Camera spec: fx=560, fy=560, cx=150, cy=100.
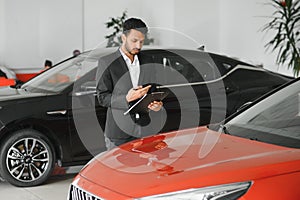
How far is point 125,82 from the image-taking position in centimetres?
355

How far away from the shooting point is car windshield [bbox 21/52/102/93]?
17.0 ft

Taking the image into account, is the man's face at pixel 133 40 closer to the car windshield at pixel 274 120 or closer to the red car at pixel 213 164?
the red car at pixel 213 164

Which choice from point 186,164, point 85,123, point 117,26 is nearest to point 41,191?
point 85,123

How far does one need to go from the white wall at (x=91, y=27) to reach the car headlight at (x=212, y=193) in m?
6.87

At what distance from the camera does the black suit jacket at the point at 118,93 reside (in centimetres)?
351

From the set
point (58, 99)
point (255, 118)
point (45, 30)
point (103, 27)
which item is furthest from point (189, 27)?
point (255, 118)

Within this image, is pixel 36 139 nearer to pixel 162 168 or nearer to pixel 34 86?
pixel 34 86

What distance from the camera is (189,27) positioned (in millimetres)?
9734

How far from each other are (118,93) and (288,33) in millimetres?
4897

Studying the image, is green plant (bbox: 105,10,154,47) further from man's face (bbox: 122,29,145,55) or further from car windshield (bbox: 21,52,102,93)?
man's face (bbox: 122,29,145,55)

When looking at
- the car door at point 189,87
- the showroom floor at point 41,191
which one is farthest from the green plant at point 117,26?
the showroom floor at point 41,191

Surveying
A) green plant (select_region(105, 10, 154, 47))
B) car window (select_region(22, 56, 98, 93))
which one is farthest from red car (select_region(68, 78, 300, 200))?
green plant (select_region(105, 10, 154, 47))

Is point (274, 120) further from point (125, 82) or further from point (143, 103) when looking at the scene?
point (125, 82)

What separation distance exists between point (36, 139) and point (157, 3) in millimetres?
5747
